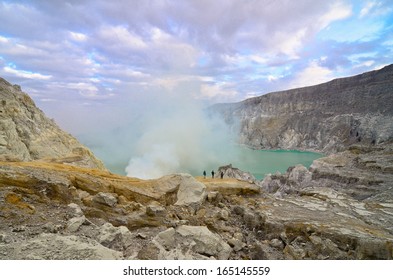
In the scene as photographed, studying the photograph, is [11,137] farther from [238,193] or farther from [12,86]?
[238,193]

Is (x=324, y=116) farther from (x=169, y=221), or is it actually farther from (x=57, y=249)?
(x=57, y=249)

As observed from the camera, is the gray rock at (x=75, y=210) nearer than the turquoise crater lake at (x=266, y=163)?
Yes

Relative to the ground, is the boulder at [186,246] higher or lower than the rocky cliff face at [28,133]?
lower

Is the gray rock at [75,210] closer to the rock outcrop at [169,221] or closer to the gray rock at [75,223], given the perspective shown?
the rock outcrop at [169,221]

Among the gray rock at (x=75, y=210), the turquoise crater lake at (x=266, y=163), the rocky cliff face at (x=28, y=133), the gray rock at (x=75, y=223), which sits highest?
the rocky cliff face at (x=28, y=133)

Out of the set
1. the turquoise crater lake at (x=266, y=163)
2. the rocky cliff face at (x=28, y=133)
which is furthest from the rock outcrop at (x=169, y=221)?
the turquoise crater lake at (x=266, y=163)

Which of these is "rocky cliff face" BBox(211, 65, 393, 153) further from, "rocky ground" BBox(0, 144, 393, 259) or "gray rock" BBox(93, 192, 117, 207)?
"gray rock" BBox(93, 192, 117, 207)

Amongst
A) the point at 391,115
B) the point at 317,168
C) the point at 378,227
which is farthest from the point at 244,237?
the point at 391,115
